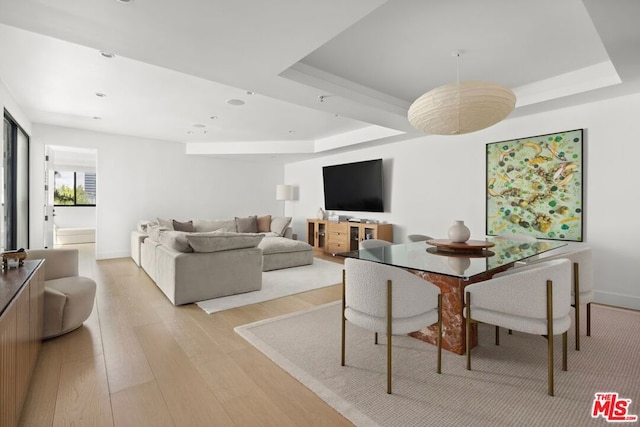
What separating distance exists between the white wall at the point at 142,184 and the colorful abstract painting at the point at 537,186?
5830 millimetres

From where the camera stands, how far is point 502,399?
5.82 feet

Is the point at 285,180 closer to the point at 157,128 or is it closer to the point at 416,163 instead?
the point at 157,128

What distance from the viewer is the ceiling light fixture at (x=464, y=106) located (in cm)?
214

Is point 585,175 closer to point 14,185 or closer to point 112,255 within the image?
point 14,185

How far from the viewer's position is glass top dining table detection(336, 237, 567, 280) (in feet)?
6.23

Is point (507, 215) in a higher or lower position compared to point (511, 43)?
lower

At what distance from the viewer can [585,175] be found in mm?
3543

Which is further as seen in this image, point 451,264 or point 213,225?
point 213,225

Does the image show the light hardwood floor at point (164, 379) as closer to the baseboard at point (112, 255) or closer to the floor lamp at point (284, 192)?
the baseboard at point (112, 255)

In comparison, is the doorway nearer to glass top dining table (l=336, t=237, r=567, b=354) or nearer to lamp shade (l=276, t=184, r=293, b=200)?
lamp shade (l=276, t=184, r=293, b=200)

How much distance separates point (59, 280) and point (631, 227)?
5661mm

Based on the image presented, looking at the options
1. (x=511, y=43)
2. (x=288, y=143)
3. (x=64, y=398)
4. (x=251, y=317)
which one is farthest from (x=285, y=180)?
(x=64, y=398)

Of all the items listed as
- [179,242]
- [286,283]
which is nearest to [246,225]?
[286,283]

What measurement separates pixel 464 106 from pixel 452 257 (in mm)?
1091
